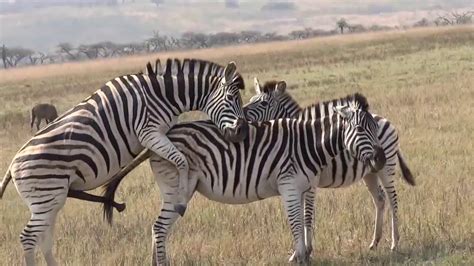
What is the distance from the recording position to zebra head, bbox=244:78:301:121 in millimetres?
8367

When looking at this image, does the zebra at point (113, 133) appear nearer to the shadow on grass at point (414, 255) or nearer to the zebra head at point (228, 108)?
the zebra head at point (228, 108)

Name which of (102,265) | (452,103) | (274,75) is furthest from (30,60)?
(102,265)

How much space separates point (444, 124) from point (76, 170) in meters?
9.80

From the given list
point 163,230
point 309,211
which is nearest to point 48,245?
point 163,230

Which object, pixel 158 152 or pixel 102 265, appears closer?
pixel 158 152

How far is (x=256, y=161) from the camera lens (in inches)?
278

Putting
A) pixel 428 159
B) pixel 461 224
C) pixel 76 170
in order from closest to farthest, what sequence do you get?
1. pixel 76 170
2. pixel 461 224
3. pixel 428 159

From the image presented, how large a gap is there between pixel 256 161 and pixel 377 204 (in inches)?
65.8

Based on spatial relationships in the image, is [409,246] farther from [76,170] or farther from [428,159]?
[428,159]

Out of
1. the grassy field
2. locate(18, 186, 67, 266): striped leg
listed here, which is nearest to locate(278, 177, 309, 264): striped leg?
the grassy field

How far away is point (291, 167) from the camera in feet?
22.9

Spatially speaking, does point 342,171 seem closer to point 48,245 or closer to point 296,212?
point 296,212

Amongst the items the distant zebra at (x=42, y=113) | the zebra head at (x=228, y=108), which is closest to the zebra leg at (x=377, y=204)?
the zebra head at (x=228, y=108)

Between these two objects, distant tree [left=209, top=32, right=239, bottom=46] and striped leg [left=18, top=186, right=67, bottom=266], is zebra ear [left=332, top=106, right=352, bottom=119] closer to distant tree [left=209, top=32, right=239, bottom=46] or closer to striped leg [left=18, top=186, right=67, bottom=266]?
striped leg [left=18, top=186, right=67, bottom=266]
